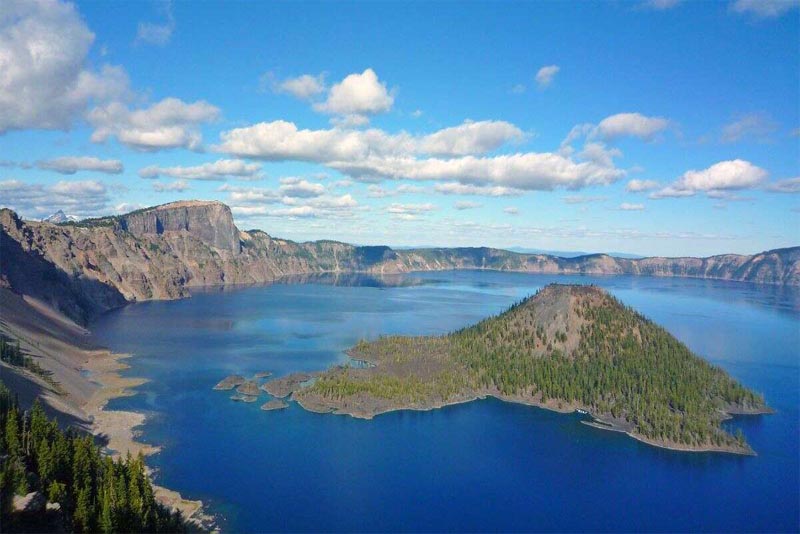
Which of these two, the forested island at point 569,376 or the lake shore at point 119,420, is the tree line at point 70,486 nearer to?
the lake shore at point 119,420

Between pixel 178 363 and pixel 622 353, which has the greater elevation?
pixel 622 353

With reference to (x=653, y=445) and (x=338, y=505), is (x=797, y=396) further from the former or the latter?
(x=338, y=505)

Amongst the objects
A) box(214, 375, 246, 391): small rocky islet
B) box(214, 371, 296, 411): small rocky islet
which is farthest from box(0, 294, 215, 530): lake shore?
box(214, 371, 296, 411): small rocky islet

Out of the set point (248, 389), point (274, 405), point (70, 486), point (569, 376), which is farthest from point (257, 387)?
point (569, 376)

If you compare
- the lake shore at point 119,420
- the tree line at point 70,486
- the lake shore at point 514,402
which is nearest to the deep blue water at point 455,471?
the lake shore at point 514,402

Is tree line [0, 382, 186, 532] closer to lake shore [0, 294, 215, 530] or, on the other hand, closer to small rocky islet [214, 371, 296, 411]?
lake shore [0, 294, 215, 530]

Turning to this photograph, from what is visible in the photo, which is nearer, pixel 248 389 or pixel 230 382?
pixel 248 389

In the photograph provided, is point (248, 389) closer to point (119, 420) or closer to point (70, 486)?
point (119, 420)

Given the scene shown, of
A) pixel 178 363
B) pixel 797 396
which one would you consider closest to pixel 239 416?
pixel 178 363
